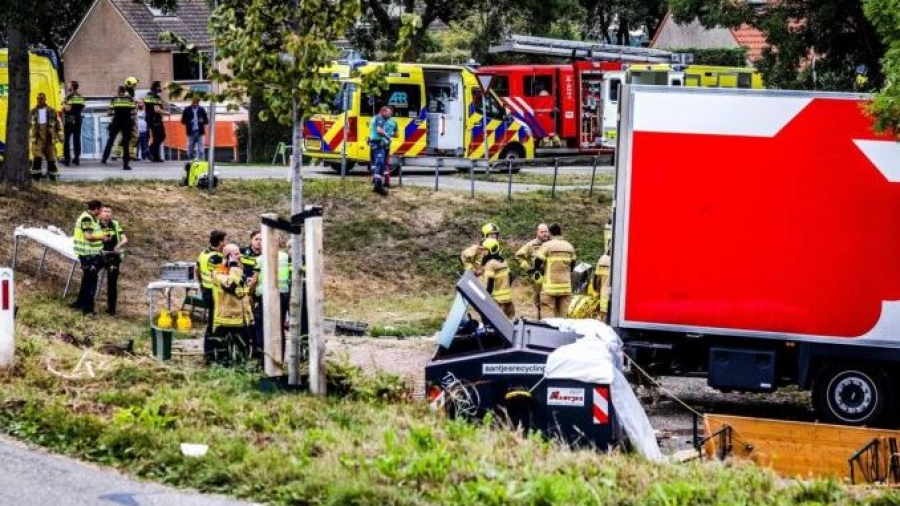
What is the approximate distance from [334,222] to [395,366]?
11.1m

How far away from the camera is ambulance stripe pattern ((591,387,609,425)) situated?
1309 cm

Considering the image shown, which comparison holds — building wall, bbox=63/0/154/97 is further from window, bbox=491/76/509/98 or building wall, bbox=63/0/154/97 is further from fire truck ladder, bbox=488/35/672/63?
window, bbox=491/76/509/98

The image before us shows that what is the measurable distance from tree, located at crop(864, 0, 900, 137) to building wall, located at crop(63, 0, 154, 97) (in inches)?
1909

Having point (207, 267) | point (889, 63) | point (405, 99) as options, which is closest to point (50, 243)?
point (207, 267)

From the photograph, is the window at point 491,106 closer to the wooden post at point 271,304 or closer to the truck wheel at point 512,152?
the truck wheel at point 512,152

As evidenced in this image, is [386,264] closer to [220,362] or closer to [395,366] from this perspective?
[395,366]

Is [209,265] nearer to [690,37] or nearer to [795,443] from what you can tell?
[795,443]

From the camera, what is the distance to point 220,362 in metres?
15.3

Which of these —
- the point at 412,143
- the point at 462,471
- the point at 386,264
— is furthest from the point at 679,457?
the point at 412,143

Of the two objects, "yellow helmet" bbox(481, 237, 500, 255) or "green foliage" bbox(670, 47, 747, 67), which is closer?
"yellow helmet" bbox(481, 237, 500, 255)

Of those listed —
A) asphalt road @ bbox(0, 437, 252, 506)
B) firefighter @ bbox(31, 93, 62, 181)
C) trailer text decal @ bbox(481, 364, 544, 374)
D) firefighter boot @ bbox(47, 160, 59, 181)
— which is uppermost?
firefighter @ bbox(31, 93, 62, 181)

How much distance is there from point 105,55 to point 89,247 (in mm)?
43858

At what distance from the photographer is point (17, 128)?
2644 cm

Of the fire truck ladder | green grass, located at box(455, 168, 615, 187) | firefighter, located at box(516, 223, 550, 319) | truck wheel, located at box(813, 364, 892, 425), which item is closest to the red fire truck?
the fire truck ladder
